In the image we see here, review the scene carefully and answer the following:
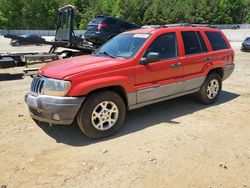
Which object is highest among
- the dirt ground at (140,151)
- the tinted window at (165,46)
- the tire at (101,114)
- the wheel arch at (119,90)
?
the tinted window at (165,46)

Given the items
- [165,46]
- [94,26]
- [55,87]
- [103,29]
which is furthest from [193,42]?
[94,26]

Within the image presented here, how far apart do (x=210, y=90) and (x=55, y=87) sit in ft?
12.5

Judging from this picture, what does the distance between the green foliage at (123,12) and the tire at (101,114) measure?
235 feet

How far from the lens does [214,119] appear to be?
6082 mm

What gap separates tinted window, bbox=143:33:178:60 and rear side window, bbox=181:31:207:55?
324 mm

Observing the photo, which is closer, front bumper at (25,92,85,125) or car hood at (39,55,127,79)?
front bumper at (25,92,85,125)

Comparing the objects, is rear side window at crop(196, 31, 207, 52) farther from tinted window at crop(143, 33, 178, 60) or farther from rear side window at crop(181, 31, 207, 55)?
tinted window at crop(143, 33, 178, 60)

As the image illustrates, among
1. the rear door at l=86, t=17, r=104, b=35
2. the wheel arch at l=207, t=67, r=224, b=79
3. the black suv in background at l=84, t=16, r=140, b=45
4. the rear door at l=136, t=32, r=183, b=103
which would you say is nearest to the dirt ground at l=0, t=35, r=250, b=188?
the rear door at l=136, t=32, r=183, b=103

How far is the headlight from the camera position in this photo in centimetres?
476

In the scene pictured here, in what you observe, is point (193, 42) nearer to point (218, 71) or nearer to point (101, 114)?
point (218, 71)

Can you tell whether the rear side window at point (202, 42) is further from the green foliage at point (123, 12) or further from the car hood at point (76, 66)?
the green foliage at point (123, 12)

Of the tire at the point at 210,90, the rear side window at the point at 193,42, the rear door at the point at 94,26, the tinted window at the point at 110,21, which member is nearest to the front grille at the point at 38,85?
the rear side window at the point at 193,42

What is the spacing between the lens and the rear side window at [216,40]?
7.05 m

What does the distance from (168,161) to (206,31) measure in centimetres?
376
